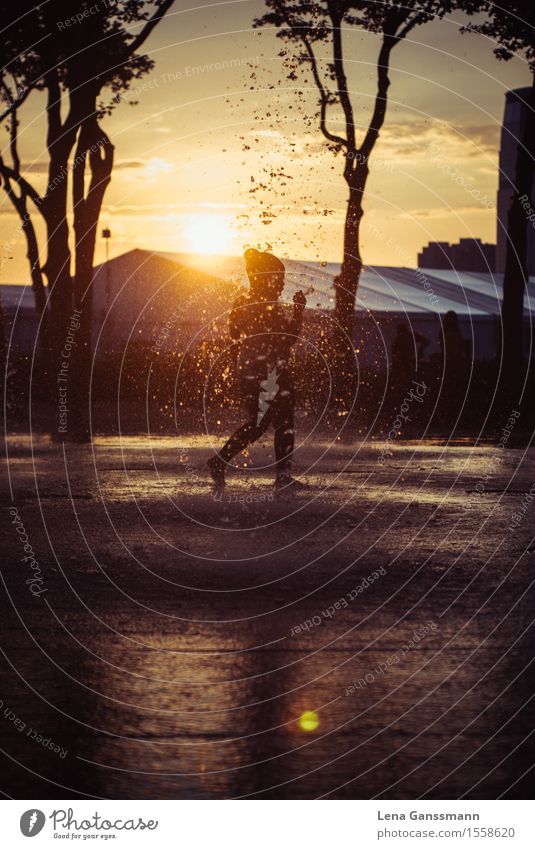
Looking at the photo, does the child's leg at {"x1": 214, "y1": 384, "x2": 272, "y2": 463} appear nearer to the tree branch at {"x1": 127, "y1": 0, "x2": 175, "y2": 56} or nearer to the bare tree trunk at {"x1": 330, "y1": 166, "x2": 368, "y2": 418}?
the bare tree trunk at {"x1": 330, "y1": 166, "x2": 368, "y2": 418}

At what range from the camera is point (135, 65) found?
41656 millimetres

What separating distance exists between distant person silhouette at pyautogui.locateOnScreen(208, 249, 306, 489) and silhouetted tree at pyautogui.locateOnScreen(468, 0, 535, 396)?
1463 centimetres

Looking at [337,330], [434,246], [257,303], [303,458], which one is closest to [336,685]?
[257,303]

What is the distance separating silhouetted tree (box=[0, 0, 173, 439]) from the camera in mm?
31344

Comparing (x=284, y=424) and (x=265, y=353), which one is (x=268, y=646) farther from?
(x=265, y=353)

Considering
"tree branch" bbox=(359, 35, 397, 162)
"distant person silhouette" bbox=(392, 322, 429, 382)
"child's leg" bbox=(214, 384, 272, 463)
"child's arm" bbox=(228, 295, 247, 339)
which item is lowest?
"child's leg" bbox=(214, 384, 272, 463)

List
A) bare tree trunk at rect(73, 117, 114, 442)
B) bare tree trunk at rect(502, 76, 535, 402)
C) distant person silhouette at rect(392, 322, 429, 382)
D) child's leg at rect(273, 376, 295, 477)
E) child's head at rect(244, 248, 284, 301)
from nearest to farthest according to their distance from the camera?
1. child's head at rect(244, 248, 284, 301)
2. child's leg at rect(273, 376, 295, 477)
3. bare tree trunk at rect(502, 76, 535, 402)
4. bare tree trunk at rect(73, 117, 114, 442)
5. distant person silhouette at rect(392, 322, 429, 382)

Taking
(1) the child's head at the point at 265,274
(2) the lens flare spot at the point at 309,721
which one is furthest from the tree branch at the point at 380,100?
(2) the lens flare spot at the point at 309,721

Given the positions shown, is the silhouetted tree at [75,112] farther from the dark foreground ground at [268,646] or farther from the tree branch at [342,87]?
the dark foreground ground at [268,646]

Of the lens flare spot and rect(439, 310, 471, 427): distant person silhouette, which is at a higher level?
rect(439, 310, 471, 427): distant person silhouette

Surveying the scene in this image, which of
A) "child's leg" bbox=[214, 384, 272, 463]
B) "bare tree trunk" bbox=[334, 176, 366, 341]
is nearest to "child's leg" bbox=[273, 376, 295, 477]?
"child's leg" bbox=[214, 384, 272, 463]

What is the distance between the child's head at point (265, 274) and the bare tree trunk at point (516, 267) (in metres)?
14.7

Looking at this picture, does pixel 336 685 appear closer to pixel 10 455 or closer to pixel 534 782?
pixel 534 782

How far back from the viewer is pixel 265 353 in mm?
14727
